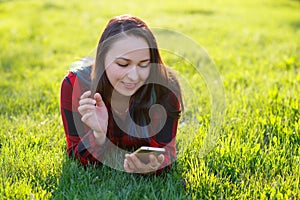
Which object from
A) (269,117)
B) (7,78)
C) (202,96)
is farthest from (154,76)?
(7,78)

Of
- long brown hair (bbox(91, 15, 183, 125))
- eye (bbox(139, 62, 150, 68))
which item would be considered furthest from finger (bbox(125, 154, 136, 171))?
eye (bbox(139, 62, 150, 68))

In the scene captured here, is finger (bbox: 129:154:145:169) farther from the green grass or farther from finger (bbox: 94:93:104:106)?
→ finger (bbox: 94:93:104:106)

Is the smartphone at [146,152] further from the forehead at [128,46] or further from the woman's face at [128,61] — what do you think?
the forehead at [128,46]

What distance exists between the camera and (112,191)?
8.32 feet

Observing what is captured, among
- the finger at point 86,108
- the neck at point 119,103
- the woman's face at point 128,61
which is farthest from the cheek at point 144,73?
the finger at point 86,108

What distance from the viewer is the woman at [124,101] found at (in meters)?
2.62

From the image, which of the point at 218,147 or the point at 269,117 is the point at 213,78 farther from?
the point at 218,147

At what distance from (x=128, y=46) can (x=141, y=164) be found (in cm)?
69

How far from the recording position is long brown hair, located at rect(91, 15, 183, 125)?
8.71 ft

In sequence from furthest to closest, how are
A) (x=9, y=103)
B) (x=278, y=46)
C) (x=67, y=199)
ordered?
1. (x=278, y=46)
2. (x=9, y=103)
3. (x=67, y=199)

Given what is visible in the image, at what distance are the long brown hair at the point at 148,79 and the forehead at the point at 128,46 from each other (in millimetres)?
19

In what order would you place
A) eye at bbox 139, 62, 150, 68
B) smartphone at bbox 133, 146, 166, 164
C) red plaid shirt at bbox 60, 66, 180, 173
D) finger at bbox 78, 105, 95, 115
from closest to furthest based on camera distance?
smartphone at bbox 133, 146, 166, 164 → finger at bbox 78, 105, 95, 115 → eye at bbox 139, 62, 150, 68 → red plaid shirt at bbox 60, 66, 180, 173

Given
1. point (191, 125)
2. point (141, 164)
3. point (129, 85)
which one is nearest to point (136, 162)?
point (141, 164)

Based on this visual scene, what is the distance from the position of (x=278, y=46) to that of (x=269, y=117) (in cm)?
356
